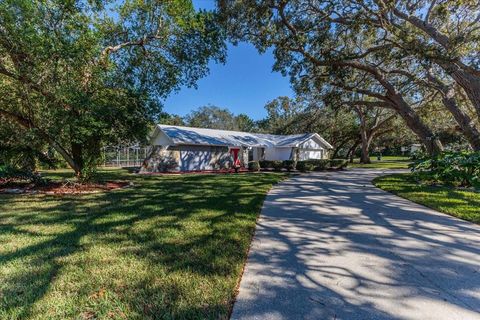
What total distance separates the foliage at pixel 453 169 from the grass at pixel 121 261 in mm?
7778

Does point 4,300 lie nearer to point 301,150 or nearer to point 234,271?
point 234,271

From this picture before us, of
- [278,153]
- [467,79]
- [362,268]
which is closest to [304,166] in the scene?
[278,153]

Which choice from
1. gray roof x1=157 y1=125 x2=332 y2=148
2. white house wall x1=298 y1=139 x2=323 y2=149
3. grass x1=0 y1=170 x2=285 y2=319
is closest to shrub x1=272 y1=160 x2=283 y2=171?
gray roof x1=157 y1=125 x2=332 y2=148

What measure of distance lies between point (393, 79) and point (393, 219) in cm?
1432

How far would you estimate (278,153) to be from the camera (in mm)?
27719

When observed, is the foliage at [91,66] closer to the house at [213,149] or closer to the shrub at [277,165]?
the house at [213,149]

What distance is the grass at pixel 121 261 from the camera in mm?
2498

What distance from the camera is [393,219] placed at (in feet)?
18.4

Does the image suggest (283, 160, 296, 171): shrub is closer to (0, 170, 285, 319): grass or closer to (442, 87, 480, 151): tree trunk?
(442, 87, 480, 151): tree trunk

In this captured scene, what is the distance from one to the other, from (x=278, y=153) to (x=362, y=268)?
80.8ft

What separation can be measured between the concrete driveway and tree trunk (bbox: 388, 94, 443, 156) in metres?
8.30

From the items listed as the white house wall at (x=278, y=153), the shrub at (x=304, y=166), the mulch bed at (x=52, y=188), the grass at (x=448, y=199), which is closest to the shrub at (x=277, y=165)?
the shrub at (x=304, y=166)

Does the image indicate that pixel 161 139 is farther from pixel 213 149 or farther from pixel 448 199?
pixel 448 199

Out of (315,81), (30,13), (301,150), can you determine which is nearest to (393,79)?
(315,81)
